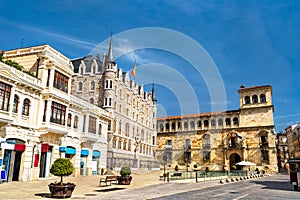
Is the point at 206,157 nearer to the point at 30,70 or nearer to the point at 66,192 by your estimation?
the point at 30,70

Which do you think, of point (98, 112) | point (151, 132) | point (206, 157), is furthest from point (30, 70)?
point (206, 157)

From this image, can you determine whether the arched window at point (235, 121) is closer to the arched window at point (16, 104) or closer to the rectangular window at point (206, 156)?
the rectangular window at point (206, 156)

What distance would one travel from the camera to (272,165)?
168 ft

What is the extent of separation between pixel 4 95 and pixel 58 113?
6222mm

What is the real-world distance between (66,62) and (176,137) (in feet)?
136

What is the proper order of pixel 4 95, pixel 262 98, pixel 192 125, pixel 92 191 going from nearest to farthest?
pixel 92 191 → pixel 4 95 → pixel 262 98 → pixel 192 125

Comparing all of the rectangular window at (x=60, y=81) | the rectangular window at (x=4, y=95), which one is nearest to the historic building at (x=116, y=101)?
the rectangular window at (x=60, y=81)

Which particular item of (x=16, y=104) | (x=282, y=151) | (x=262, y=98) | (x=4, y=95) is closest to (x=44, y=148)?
(x=16, y=104)

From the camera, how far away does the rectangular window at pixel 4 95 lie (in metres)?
19.6

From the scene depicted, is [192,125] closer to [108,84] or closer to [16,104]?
[108,84]

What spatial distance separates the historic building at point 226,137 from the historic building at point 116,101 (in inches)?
479

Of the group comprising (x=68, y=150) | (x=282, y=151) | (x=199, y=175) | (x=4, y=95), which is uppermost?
(x=4, y=95)

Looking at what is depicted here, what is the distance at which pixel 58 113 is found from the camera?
83.5 feet

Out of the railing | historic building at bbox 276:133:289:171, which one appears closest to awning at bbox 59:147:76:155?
the railing
